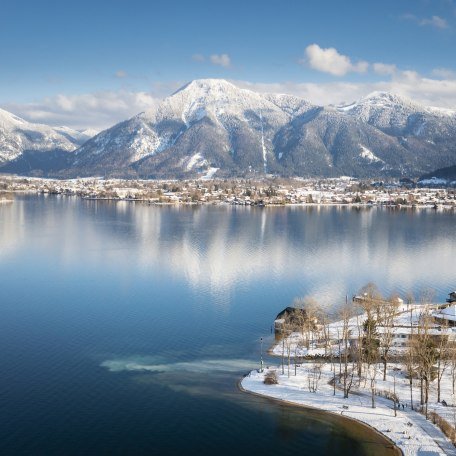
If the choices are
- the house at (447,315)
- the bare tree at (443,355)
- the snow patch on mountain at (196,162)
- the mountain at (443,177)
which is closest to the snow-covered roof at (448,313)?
the house at (447,315)

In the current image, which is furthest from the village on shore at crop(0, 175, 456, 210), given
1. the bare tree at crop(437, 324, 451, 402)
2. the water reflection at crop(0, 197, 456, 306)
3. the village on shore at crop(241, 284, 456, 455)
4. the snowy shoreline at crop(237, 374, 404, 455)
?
the snowy shoreline at crop(237, 374, 404, 455)

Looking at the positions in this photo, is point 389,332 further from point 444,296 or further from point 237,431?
point 444,296

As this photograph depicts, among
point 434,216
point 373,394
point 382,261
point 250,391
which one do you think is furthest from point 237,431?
point 434,216

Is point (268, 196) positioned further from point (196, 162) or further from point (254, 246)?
point (196, 162)

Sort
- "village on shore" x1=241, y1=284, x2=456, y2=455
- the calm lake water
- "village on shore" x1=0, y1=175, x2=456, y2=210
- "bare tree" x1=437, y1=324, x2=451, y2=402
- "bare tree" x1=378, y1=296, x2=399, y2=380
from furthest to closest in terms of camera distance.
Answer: "village on shore" x1=0, y1=175, x2=456, y2=210 → "bare tree" x1=378, y1=296, x2=399, y2=380 → "bare tree" x1=437, y1=324, x2=451, y2=402 → "village on shore" x1=241, y1=284, x2=456, y2=455 → the calm lake water

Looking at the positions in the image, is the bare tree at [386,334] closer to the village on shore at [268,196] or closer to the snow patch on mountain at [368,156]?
the village on shore at [268,196]

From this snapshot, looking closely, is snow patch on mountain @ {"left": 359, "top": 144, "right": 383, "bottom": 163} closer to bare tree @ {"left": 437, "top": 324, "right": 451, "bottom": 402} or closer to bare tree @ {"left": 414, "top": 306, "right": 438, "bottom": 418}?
bare tree @ {"left": 437, "top": 324, "right": 451, "bottom": 402}
